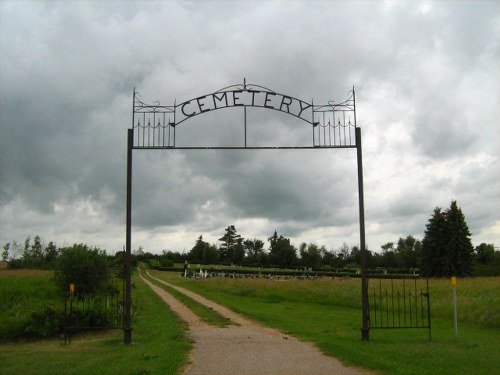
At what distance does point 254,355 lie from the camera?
11656 mm

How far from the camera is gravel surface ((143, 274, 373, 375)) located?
32.8 ft

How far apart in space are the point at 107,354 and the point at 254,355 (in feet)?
11.3

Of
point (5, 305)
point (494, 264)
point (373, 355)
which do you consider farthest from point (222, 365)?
point (494, 264)

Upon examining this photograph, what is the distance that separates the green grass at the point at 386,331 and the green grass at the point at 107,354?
11.3 feet

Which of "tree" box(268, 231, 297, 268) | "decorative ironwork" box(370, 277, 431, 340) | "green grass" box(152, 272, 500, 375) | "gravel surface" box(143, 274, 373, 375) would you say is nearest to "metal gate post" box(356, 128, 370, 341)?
"decorative ironwork" box(370, 277, 431, 340)

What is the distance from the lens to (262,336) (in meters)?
15.0

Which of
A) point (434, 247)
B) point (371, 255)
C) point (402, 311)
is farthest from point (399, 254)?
point (402, 311)

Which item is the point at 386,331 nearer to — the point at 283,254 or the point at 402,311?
the point at 402,311

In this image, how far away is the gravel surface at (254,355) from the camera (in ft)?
32.8

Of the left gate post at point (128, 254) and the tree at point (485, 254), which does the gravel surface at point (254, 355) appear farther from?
the tree at point (485, 254)

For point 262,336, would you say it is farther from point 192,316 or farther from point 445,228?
point 445,228

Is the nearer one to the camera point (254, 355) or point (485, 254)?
point (254, 355)

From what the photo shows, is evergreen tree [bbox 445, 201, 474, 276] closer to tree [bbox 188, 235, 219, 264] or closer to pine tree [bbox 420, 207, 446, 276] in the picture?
pine tree [bbox 420, 207, 446, 276]

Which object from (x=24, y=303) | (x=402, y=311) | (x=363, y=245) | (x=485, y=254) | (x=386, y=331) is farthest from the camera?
(x=485, y=254)
